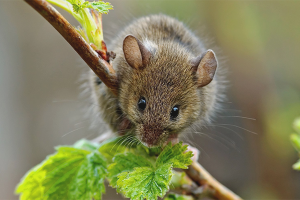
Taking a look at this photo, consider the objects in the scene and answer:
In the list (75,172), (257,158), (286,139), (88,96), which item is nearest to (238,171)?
(257,158)

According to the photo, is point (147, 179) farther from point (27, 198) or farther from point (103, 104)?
point (103, 104)

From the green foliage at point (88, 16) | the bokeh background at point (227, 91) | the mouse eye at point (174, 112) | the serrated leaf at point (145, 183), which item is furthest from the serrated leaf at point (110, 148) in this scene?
the bokeh background at point (227, 91)

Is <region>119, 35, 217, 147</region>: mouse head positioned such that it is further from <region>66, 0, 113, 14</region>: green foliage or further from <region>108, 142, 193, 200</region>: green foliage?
A: <region>66, 0, 113, 14</region>: green foliage

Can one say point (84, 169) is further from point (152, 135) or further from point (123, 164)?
point (152, 135)

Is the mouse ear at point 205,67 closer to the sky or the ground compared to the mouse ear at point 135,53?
closer to the ground

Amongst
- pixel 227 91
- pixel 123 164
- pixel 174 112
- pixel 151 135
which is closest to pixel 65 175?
pixel 123 164

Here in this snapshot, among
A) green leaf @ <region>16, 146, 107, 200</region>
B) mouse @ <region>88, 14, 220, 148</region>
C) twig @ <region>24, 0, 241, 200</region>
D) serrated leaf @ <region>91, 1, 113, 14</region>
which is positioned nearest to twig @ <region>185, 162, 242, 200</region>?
twig @ <region>24, 0, 241, 200</region>

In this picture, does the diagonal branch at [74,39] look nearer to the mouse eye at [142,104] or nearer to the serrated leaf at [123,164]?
the mouse eye at [142,104]
